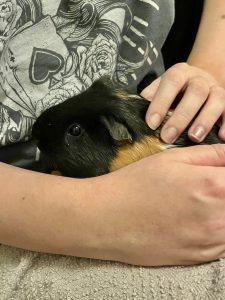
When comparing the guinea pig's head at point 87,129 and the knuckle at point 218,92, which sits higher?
the knuckle at point 218,92

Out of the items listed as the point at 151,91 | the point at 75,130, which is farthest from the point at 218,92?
the point at 75,130

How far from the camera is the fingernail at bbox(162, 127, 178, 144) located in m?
0.77

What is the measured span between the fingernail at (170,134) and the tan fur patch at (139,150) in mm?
14

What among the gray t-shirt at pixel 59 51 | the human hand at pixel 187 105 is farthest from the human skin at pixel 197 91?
the gray t-shirt at pixel 59 51

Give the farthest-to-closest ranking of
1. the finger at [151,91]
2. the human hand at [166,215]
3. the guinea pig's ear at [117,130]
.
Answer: the finger at [151,91] → the guinea pig's ear at [117,130] → the human hand at [166,215]

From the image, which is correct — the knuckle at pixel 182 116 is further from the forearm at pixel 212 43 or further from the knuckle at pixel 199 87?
the forearm at pixel 212 43

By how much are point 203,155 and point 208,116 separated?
0.37 ft

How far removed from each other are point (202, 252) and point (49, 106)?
0.40 metres

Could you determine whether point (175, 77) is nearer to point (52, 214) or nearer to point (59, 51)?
point (59, 51)

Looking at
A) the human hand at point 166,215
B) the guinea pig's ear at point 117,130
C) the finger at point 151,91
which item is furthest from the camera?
the finger at point 151,91

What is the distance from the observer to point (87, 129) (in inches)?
31.8

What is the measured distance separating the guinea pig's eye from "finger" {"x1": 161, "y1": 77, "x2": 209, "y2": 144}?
0.14 m

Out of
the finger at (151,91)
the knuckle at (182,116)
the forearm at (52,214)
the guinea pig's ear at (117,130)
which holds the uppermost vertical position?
the knuckle at (182,116)

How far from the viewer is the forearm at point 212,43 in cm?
96
